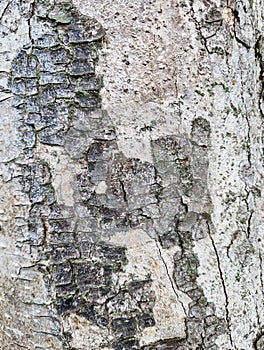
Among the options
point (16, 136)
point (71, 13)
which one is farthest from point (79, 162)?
point (71, 13)

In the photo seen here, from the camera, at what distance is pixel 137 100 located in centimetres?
90

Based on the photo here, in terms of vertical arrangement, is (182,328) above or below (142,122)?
below

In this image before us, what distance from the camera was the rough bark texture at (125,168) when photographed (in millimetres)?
892

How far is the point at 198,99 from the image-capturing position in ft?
3.02

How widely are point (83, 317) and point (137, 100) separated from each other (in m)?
0.35

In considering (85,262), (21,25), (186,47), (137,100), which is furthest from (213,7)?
(85,262)

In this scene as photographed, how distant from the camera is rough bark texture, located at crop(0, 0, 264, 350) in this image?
892 millimetres

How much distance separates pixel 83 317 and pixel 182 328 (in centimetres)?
16

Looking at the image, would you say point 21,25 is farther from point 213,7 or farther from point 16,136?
point 213,7

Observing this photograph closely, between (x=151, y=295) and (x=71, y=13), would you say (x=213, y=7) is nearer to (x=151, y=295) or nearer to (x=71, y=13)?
(x=71, y=13)

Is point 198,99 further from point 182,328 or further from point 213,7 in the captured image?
point 182,328

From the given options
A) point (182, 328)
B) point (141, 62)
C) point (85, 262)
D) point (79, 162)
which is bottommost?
point (182, 328)

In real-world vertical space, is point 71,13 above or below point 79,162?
above

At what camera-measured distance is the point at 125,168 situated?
0.91 metres
